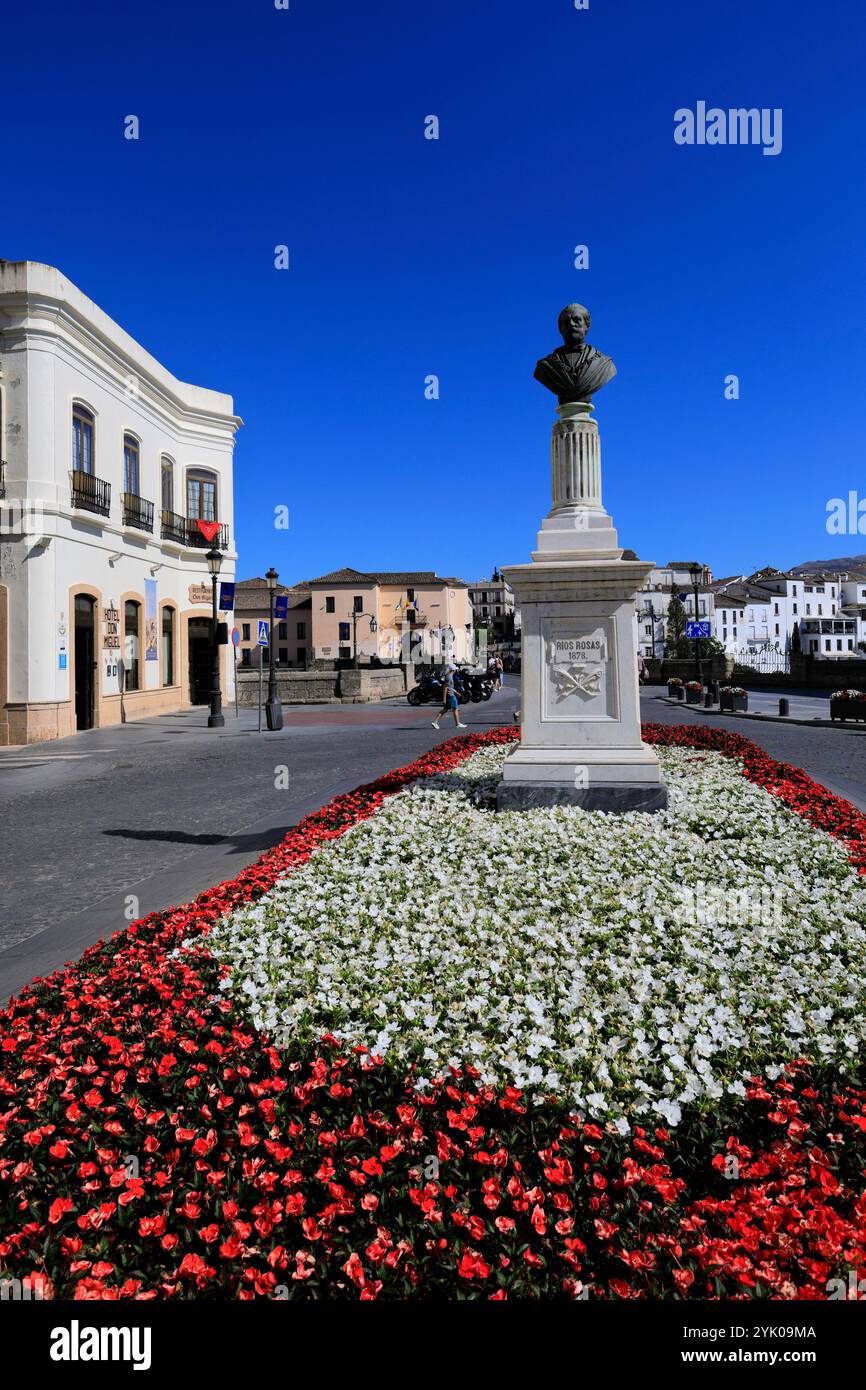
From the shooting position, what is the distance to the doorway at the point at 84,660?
69.9 ft

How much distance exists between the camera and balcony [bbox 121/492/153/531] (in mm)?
24297

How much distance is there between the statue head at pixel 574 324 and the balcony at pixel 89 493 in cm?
1655

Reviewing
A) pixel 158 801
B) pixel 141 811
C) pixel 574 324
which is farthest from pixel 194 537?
pixel 574 324

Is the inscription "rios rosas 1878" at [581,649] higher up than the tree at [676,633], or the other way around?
the tree at [676,633]

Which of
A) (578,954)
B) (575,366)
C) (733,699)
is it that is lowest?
(578,954)

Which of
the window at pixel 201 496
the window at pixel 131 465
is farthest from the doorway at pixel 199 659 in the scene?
the window at pixel 131 465

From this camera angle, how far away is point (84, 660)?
22.0m

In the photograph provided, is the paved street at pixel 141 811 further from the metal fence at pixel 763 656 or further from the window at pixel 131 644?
the metal fence at pixel 763 656

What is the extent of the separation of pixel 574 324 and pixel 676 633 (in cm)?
9289

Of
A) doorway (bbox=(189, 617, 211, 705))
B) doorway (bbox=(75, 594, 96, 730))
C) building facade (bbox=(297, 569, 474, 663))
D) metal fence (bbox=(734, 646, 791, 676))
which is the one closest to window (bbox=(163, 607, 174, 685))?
doorway (bbox=(189, 617, 211, 705))

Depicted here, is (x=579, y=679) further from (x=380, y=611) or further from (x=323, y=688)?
(x=380, y=611)

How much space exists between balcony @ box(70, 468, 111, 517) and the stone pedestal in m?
17.1

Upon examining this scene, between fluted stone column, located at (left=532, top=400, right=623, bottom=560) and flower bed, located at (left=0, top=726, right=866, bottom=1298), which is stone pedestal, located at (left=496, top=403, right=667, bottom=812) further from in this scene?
flower bed, located at (left=0, top=726, right=866, bottom=1298)

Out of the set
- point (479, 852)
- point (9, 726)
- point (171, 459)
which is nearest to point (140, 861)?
point (479, 852)
